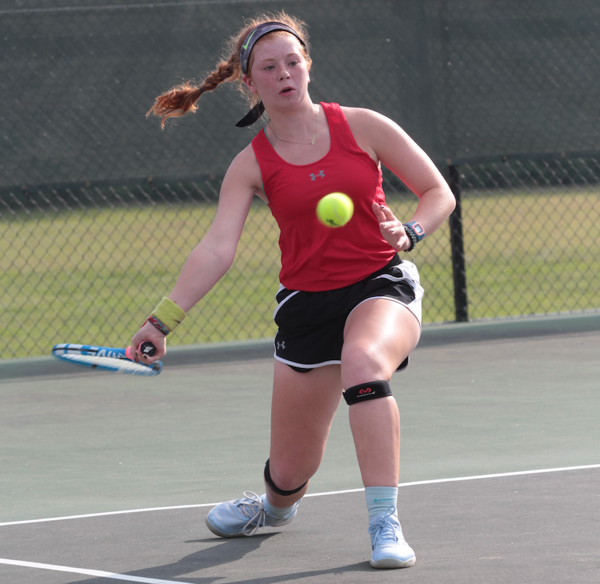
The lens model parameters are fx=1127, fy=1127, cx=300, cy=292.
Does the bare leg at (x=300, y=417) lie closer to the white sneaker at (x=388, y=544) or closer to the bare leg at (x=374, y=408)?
the bare leg at (x=374, y=408)

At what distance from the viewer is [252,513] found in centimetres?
379

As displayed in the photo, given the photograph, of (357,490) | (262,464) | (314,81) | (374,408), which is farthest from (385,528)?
(314,81)

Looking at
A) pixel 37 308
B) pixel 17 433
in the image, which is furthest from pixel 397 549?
pixel 37 308

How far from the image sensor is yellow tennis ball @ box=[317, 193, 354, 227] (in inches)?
132

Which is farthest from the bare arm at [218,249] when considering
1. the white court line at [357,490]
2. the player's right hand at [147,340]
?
the white court line at [357,490]

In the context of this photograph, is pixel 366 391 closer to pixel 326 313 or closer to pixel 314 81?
pixel 326 313

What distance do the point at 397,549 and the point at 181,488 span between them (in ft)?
4.99

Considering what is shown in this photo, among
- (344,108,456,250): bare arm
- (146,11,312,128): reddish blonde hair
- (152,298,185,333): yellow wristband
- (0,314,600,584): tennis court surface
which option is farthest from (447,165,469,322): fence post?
(152,298,185,333): yellow wristband

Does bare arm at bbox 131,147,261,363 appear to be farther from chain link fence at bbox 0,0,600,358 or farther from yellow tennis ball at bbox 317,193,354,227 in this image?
chain link fence at bbox 0,0,600,358

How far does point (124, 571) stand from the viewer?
3.45m

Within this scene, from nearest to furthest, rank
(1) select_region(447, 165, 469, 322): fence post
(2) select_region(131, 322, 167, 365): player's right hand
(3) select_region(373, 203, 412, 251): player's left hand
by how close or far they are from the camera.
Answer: (3) select_region(373, 203, 412, 251): player's left hand
(2) select_region(131, 322, 167, 365): player's right hand
(1) select_region(447, 165, 469, 322): fence post

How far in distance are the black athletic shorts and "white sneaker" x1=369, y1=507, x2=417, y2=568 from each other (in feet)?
1.70

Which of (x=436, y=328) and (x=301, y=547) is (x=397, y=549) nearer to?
(x=301, y=547)

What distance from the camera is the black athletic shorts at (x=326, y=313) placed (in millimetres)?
3471
